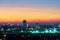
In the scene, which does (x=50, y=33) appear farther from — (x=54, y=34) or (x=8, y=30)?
(x=8, y=30)

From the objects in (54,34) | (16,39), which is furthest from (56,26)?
(16,39)

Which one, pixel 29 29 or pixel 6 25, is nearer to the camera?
pixel 6 25

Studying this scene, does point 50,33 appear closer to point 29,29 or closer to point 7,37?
point 29,29

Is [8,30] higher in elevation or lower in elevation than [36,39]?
higher

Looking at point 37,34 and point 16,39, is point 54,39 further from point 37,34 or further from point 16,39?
point 16,39

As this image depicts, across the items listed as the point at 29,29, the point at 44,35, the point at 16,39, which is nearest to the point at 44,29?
the point at 44,35

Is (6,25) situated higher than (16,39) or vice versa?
(6,25)

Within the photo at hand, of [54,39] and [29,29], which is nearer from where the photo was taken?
[54,39]
